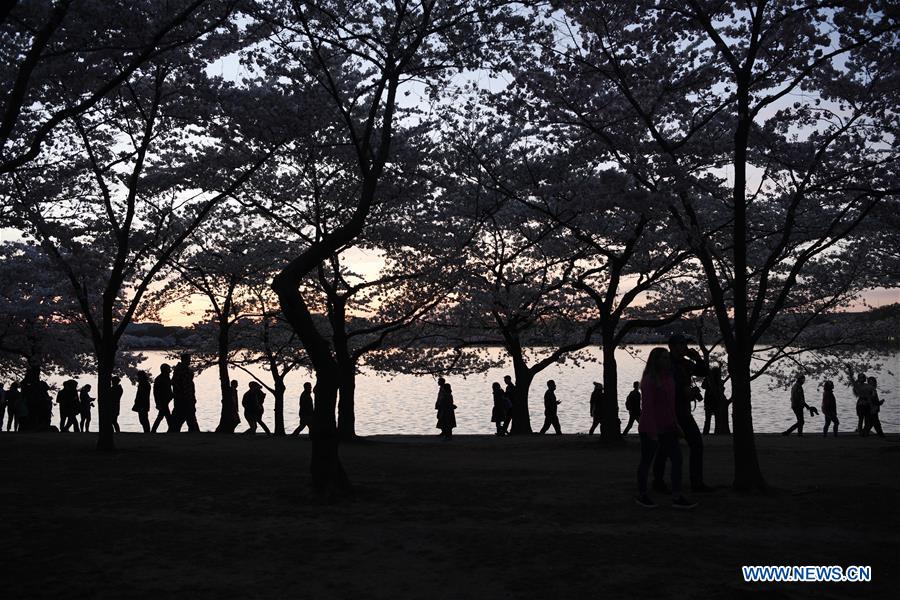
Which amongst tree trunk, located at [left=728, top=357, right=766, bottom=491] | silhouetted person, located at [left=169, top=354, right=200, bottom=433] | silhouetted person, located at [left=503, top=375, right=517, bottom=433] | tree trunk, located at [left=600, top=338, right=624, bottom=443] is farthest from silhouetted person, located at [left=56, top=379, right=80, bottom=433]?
tree trunk, located at [left=728, top=357, right=766, bottom=491]

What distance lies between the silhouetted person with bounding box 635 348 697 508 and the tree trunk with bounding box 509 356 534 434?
53.8 ft

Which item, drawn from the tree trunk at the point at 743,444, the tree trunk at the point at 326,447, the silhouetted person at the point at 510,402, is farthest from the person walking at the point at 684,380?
the silhouetted person at the point at 510,402

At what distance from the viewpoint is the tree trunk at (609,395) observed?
1864 centimetres

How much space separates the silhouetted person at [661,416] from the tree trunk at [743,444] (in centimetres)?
151

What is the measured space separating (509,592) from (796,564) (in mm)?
2820

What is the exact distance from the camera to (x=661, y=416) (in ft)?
29.5

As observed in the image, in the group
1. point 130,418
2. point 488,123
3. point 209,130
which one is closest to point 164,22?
point 209,130

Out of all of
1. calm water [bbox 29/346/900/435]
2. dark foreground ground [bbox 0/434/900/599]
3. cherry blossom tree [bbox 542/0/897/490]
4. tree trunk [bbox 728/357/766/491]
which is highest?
cherry blossom tree [bbox 542/0/897/490]

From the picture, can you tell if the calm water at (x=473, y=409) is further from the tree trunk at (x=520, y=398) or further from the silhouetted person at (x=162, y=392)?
the silhouetted person at (x=162, y=392)

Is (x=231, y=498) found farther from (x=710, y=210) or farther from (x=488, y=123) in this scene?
(x=710, y=210)

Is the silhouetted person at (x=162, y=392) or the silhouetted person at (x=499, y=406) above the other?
the silhouetted person at (x=162, y=392)

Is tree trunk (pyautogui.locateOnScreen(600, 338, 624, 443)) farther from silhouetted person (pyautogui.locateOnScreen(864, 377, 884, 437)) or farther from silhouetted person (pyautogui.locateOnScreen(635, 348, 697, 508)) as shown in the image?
silhouetted person (pyautogui.locateOnScreen(864, 377, 884, 437))

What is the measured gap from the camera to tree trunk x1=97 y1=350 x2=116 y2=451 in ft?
51.3

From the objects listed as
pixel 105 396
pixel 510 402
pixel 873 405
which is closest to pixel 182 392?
pixel 105 396
